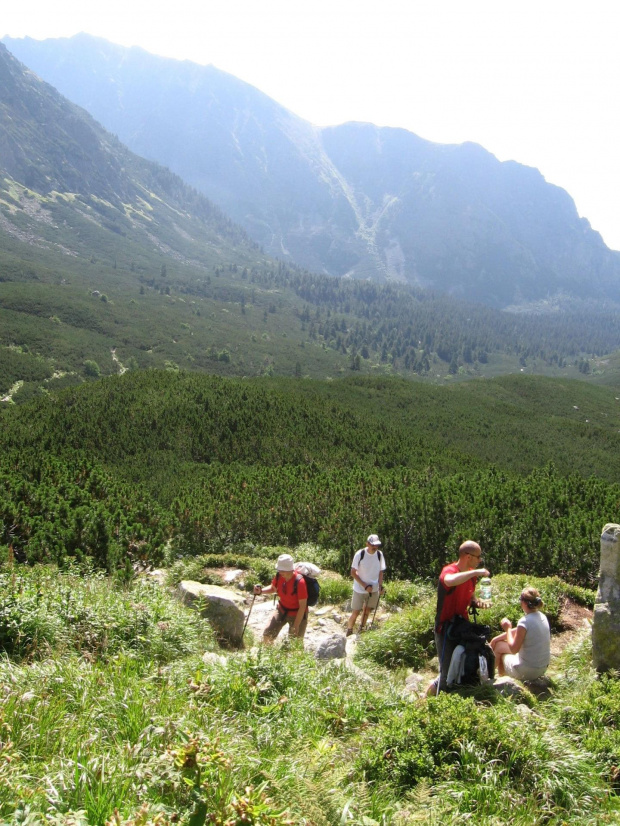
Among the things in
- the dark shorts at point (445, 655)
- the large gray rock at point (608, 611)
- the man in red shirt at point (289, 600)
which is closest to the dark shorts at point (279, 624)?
the man in red shirt at point (289, 600)

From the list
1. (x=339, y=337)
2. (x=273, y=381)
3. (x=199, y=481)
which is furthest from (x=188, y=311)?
(x=199, y=481)

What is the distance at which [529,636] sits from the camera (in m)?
6.04

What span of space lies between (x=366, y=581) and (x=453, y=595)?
3.70 metres

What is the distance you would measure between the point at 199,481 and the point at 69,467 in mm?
5838

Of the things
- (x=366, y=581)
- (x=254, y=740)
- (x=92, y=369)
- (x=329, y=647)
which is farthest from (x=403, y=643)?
(x=92, y=369)

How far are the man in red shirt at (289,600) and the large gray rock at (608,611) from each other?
143 inches

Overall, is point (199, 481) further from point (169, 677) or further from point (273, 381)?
point (273, 381)

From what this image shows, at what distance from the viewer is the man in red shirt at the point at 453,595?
556 centimetres

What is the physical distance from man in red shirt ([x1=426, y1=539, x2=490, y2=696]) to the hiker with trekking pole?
337cm

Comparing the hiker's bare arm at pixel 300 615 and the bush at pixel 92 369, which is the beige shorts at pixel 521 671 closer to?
the hiker's bare arm at pixel 300 615

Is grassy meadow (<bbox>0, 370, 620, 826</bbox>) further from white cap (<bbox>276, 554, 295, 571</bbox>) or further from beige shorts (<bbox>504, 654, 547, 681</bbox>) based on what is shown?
white cap (<bbox>276, 554, 295, 571</bbox>)

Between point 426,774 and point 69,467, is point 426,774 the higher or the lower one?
the higher one

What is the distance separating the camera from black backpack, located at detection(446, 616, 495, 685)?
216 inches

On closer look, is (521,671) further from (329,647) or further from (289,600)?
(289,600)
